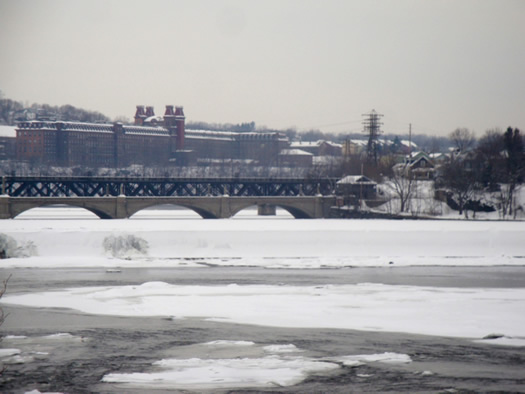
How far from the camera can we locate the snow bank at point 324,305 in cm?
2381

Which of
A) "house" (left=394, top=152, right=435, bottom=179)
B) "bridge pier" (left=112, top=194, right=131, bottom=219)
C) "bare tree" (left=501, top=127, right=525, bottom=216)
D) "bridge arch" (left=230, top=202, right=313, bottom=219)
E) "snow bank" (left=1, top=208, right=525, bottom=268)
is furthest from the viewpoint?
"house" (left=394, top=152, right=435, bottom=179)

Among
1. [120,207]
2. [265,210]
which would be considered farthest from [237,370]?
[265,210]

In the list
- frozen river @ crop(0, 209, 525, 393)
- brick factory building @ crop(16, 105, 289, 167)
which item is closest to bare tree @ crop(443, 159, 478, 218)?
frozen river @ crop(0, 209, 525, 393)

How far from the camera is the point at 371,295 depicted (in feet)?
97.8

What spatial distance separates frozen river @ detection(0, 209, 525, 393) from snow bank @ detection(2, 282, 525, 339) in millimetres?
71

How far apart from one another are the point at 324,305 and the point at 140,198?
57641mm

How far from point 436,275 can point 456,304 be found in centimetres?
1050

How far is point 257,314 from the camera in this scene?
25.5m

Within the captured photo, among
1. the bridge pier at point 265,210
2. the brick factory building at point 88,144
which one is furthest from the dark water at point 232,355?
the brick factory building at point 88,144

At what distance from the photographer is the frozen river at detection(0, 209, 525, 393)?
1761 cm

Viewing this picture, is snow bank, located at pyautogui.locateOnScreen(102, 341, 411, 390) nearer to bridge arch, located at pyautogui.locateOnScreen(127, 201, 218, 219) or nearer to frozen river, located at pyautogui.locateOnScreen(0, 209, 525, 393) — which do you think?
frozen river, located at pyautogui.locateOnScreen(0, 209, 525, 393)

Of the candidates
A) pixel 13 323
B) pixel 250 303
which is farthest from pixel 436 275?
pixel 13 323

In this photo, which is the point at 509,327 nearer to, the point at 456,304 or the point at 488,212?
the point at 456,304

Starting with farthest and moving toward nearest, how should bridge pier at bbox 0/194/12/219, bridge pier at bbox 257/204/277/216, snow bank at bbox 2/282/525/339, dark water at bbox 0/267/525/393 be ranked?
bridge pier at bbox 257/204/277/216 < bridge pier at bbox 0/194/12/219 < snow bank at bbox 2/282/525/339 < dark water at bbox 0/267/525/393
